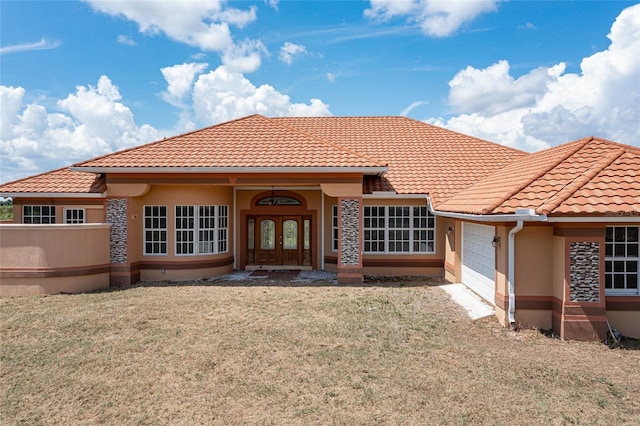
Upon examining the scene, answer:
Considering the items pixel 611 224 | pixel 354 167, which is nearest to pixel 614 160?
pixel 611 224

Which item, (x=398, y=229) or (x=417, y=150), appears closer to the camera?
(x=398, y=229)

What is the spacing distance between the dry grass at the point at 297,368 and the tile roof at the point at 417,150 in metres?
5.78

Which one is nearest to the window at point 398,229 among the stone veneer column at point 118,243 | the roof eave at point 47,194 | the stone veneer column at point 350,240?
the stone veneer column at point 350,240

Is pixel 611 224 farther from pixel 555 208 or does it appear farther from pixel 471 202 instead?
pixel 471 202

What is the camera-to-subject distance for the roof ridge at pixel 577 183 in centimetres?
761

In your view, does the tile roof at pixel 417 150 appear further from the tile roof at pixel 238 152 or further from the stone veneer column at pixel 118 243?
the stone veneer column at pixel 118 243

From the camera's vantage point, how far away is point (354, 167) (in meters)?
12.3

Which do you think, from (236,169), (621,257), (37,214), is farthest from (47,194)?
(621,257)

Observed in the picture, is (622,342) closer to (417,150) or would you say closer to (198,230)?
(417,150)

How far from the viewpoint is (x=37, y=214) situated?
579 inches

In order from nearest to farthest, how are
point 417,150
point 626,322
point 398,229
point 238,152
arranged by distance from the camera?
1. point 626,322
2. point 238,152
3. point 398,229
4. point 417,150

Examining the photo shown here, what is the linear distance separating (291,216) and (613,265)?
10.7 m

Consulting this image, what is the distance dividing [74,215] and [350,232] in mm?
10432

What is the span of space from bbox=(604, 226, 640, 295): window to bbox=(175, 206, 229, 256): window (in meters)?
11.9
